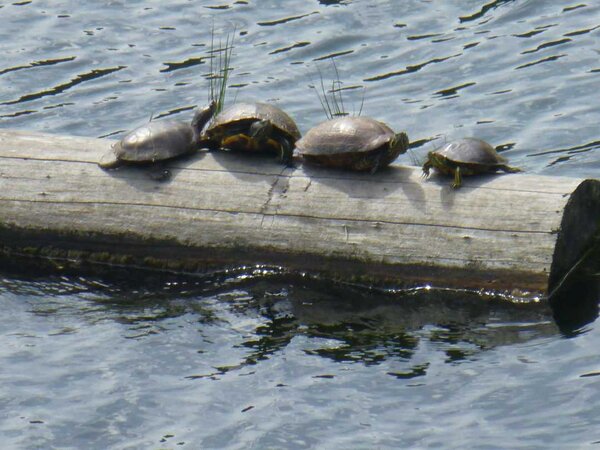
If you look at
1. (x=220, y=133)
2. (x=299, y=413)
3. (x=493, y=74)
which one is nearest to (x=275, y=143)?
(x=220, y=133)

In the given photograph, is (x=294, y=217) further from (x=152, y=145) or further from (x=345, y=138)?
(x=152, y=145)

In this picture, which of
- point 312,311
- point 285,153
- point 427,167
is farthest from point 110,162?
point 427,167

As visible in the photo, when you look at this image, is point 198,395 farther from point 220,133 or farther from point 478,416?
point 220,133

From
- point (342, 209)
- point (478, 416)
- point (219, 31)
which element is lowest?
point (478, 416)

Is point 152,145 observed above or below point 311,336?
above

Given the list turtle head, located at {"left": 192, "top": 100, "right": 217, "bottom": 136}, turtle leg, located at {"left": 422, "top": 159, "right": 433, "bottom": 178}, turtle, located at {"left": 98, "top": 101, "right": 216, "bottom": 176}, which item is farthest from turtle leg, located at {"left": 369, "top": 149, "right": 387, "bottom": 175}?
turtle head, located at {"left": 192, "top": 100, "right": 217, "bottom": 136}

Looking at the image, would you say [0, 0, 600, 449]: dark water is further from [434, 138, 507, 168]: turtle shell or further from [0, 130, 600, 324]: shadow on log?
[434, 138, 507, 168]: turtle shell

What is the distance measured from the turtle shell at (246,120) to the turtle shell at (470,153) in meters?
0.93

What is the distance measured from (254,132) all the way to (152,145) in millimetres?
579

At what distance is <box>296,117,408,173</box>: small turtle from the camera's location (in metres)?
6.21

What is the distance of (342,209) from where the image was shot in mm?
6125

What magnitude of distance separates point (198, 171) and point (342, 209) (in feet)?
2.88

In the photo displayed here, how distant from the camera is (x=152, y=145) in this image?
6426mm

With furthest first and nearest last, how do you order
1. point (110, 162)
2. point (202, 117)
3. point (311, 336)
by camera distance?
point (202, 117)
point (110, 162)
point (311, 336)
